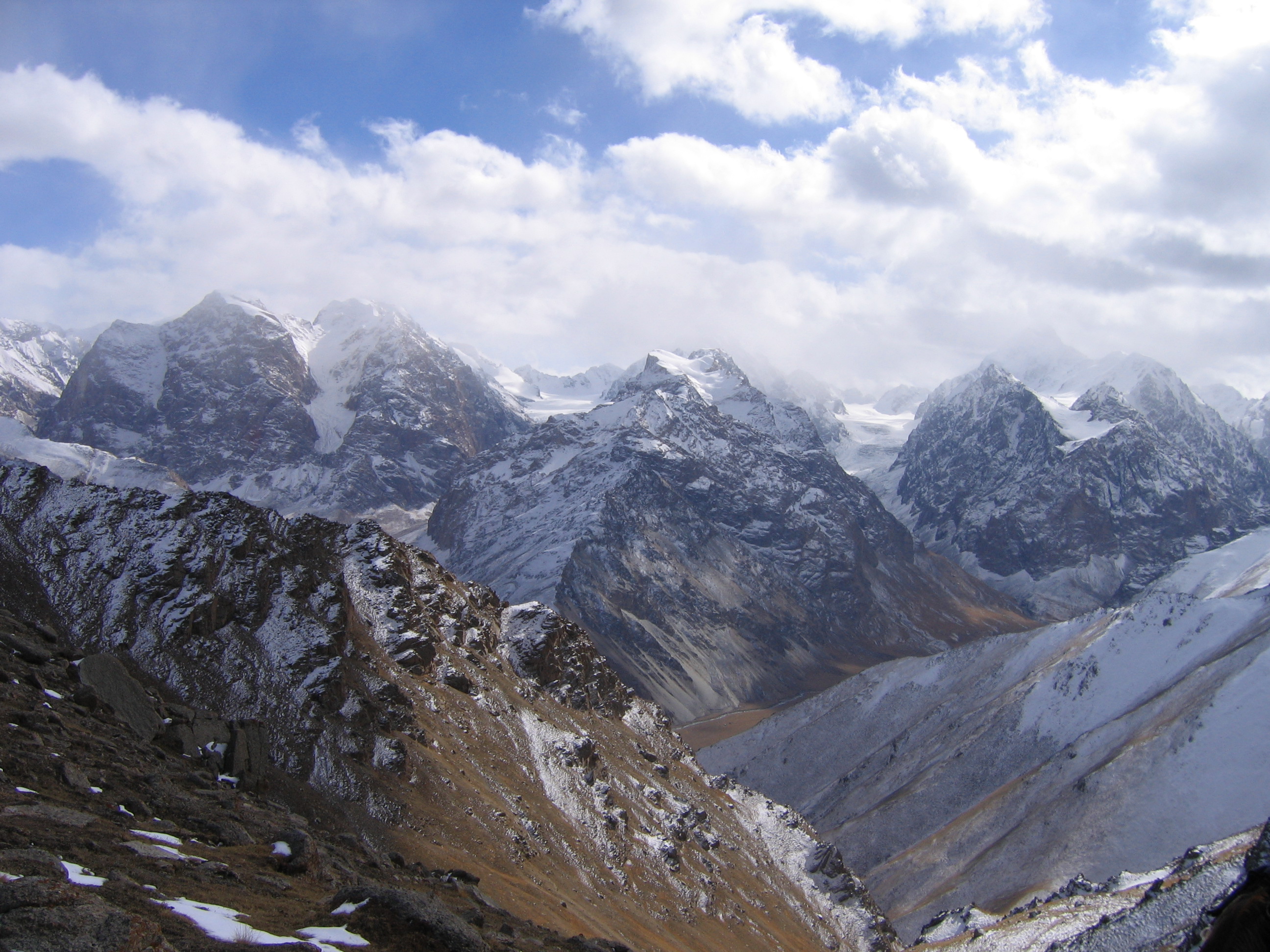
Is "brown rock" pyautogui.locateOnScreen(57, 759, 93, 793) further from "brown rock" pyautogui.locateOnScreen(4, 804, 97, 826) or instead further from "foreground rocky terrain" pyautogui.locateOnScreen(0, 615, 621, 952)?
"brown rock" pyautogui.locateOnScreen(4, 804, 97, 826)

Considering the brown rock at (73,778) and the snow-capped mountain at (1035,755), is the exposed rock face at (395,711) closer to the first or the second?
the brown rock at (73,778)

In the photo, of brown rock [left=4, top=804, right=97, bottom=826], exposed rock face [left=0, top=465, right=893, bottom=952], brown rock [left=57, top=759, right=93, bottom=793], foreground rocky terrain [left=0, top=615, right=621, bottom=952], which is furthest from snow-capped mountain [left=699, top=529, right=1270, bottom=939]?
brown rock [left=4, top=804, right=97, bottom=826]

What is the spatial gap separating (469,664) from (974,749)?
282 ft

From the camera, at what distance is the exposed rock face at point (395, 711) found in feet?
216

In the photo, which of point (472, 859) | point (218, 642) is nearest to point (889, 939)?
point (472, 859)

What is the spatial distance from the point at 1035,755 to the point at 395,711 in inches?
3938

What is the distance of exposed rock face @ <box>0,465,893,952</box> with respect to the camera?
65.8 meters

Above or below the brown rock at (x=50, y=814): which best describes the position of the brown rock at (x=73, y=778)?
below

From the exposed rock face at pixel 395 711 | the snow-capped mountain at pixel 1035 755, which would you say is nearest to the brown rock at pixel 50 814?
the exposed rock face at pixel 395 711

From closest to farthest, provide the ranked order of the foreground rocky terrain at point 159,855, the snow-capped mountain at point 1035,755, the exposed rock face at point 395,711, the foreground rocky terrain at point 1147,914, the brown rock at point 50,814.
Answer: the foreground rocky terrain at point 1147,914, the foreground rocky terrain at point 159,855, the brown rock at point 50,814, the exposed rock face at point 395,711, the snow-capped mountain at point 1035,755

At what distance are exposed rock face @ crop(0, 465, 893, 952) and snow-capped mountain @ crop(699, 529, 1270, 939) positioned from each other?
80.9ft

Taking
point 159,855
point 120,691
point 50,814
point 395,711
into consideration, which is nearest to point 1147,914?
point 159,855

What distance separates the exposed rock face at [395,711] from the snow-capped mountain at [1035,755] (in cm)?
2467

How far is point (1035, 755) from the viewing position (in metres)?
134
